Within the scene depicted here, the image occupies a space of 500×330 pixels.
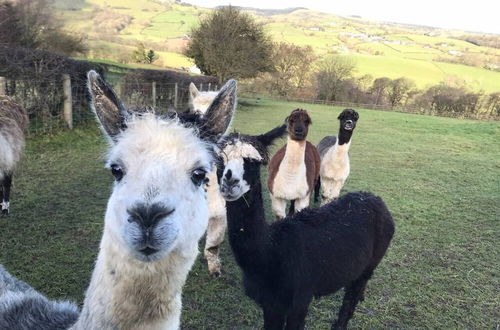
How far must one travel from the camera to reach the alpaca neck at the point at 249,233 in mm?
2945

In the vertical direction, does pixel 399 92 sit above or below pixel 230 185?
below

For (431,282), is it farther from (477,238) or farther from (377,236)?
(477,238)

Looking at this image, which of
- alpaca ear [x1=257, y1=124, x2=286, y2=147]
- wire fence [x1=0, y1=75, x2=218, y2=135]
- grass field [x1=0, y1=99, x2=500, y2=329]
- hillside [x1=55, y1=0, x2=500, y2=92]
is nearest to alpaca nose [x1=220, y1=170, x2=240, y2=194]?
alpaca ear [x1=257, y1=124, x2=286, y2=147]

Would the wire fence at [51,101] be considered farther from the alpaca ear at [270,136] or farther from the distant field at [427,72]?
the distant field at [427,72]

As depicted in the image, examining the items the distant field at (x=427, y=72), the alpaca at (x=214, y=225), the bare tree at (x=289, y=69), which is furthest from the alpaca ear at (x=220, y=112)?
the distant field at (x=427, y=72)

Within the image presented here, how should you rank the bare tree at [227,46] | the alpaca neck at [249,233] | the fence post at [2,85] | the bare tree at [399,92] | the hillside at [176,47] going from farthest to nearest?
1. the bare tree at [399,92]
2. the hillside at [176,47]
3. the bare tree at [227,46]
4. the fence post at [2,85]
5. the alpaca neck at [249,233]

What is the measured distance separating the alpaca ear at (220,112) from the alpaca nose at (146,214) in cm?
63

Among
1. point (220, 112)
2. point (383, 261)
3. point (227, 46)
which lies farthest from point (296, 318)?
point (227, 46)

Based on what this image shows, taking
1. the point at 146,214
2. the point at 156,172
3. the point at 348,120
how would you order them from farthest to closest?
the point at 348,120 → the point at 156,172 → the point at 146,214

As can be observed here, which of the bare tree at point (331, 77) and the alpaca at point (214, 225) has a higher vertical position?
the alpaca at point (214, 225)

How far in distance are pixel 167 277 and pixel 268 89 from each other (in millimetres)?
43601

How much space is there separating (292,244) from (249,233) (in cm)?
45

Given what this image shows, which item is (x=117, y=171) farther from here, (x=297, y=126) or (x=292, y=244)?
(x=297, y=126)

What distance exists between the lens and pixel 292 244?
3.16 metres
